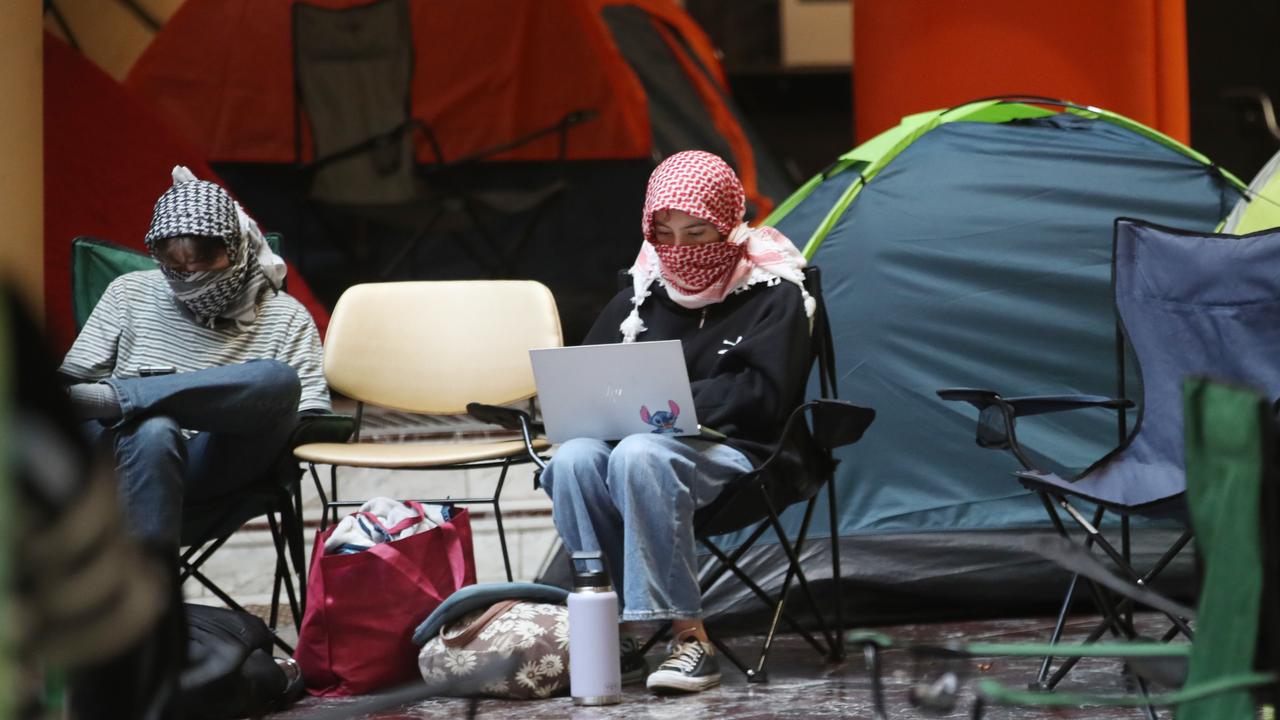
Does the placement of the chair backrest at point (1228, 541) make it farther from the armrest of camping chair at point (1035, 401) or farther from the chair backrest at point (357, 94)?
the chair backrest at point (357, 94)

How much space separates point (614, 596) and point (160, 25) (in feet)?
15.3

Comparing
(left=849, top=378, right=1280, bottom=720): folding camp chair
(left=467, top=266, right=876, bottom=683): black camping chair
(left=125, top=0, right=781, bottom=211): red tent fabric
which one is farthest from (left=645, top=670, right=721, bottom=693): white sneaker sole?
(left=125, top=0, right=781, bottom=211): red tent fabric

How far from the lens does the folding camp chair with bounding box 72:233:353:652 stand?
117 inches

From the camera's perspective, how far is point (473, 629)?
2.70 meters

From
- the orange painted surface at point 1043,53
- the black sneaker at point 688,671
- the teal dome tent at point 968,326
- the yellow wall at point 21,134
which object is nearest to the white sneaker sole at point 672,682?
the black sneaker at point 688,671

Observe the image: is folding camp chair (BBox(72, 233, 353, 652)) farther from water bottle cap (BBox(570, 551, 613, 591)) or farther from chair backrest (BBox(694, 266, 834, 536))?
chair backrest (BBox(694, 266, 834, 536))

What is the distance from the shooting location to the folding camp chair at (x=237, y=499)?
9.71ft

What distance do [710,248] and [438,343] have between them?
0.78 metres

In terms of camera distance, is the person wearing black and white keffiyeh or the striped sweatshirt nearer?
the person wearing black and white keffiyeh

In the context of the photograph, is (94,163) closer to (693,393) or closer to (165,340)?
(165,340)

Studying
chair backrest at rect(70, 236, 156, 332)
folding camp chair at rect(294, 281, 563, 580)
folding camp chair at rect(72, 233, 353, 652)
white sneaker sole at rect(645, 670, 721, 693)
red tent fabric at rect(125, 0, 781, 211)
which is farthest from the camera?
red tent fabric at rect(125, 0, 781, 211)

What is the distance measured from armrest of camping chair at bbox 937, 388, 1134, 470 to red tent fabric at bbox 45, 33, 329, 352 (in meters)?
2.51

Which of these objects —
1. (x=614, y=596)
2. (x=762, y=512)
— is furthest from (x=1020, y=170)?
(x=614, y=596)

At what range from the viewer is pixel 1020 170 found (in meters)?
3.59
